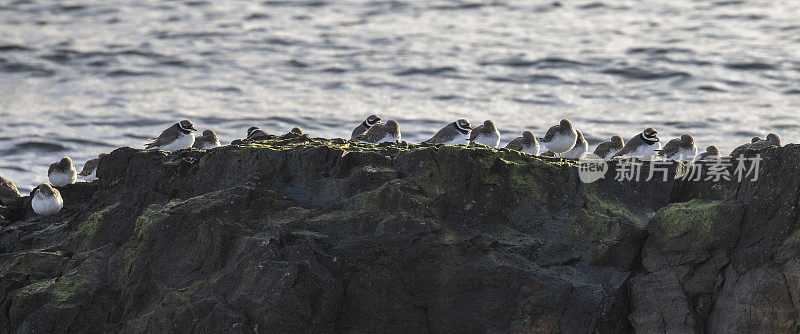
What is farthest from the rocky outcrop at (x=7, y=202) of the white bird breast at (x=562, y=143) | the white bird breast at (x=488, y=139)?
the white bird breast at (x=562, y=143)

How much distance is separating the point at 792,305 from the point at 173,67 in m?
26.6

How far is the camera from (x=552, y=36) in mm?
36469

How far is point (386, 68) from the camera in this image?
3275 centimetres

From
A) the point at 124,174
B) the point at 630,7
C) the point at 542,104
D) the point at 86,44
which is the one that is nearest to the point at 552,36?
the point at 630,7

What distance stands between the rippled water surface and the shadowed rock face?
36.8 ft

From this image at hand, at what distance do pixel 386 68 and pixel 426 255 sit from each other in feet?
73.1

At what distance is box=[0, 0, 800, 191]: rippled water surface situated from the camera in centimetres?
2612

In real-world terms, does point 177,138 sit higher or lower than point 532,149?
lower

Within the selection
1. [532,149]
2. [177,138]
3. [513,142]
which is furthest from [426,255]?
[177,138]

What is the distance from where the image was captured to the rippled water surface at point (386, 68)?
26.1 metres

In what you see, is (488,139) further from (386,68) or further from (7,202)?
(386,68)

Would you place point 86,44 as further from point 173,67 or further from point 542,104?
point 542,104

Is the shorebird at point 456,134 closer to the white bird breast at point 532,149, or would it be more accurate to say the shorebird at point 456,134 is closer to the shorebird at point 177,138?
the white bird breast at point 532,149

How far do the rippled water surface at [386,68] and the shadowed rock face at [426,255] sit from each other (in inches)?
441
